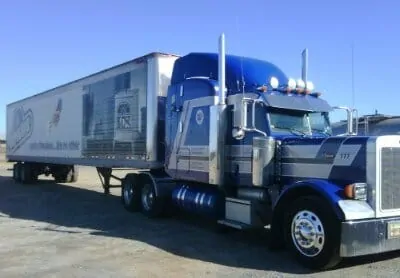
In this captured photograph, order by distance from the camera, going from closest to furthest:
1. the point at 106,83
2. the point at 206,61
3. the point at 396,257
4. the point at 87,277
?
the point at 87,277, the point at 396,257, the point at 206,61, the point at 106,83

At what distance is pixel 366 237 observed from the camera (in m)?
7.01

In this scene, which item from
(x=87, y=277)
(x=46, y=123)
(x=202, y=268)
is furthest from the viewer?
(x=46, y=123)

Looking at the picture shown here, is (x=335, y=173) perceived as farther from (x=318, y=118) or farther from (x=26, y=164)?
(x=26, y=164)

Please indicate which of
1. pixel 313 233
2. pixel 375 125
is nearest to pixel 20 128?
pixel 375 125

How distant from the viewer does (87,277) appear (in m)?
6.95

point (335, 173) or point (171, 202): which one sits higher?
point (335, 173)

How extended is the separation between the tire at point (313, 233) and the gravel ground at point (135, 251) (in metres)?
0.19

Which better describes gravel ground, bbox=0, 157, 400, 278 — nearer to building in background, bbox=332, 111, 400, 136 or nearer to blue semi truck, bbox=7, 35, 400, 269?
blue semi truck, bbox=7, 35, 400, 269

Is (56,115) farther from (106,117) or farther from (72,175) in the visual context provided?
(72,175)

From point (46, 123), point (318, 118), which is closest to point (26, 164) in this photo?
point (46, 123)

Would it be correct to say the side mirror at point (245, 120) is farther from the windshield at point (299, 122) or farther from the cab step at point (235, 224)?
the cab step at point (235, 224)

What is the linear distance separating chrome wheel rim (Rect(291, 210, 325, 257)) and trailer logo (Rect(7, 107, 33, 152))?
17158mm

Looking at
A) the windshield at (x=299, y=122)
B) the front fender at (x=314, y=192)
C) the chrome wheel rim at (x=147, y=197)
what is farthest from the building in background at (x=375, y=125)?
the chrome wheel rim at (x=147, y=197)

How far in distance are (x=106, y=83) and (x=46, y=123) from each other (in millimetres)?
6708
